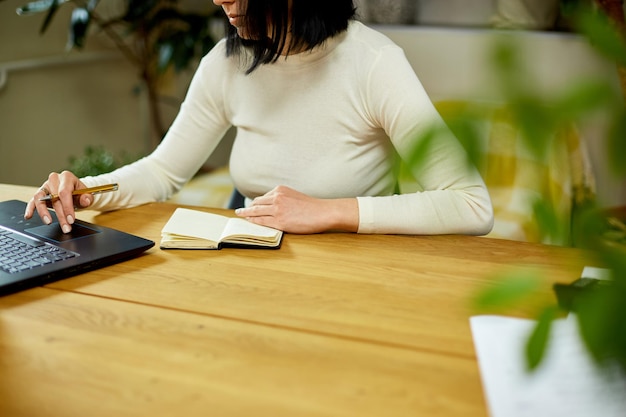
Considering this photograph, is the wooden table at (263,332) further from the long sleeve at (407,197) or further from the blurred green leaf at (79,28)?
the blurred green leaf at (79,28)

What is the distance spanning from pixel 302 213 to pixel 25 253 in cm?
45

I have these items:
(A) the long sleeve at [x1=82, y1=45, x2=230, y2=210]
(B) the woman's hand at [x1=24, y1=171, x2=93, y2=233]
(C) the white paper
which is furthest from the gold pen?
(C) the white paper

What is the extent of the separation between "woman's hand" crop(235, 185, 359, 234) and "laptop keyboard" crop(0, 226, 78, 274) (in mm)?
327

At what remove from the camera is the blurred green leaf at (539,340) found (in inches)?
14.8

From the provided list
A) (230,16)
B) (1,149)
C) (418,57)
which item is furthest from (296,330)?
(1,149)

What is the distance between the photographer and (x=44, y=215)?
4.06 feet

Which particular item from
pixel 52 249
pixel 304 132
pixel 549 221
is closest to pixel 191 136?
pixel 304 132

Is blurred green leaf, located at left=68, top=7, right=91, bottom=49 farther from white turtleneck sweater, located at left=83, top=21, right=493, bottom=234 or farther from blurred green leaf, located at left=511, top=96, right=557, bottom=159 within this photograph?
blurred green leaf, located at left=511, top=96, right=557, bottom=159

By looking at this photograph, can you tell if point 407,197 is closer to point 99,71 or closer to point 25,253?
point 25,253

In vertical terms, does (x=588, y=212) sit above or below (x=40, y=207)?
above

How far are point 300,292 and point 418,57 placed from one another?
189 centimetres

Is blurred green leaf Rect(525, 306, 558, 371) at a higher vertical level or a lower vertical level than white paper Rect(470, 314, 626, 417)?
higher

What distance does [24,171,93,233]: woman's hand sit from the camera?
1.23 m

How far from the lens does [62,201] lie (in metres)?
1.26
